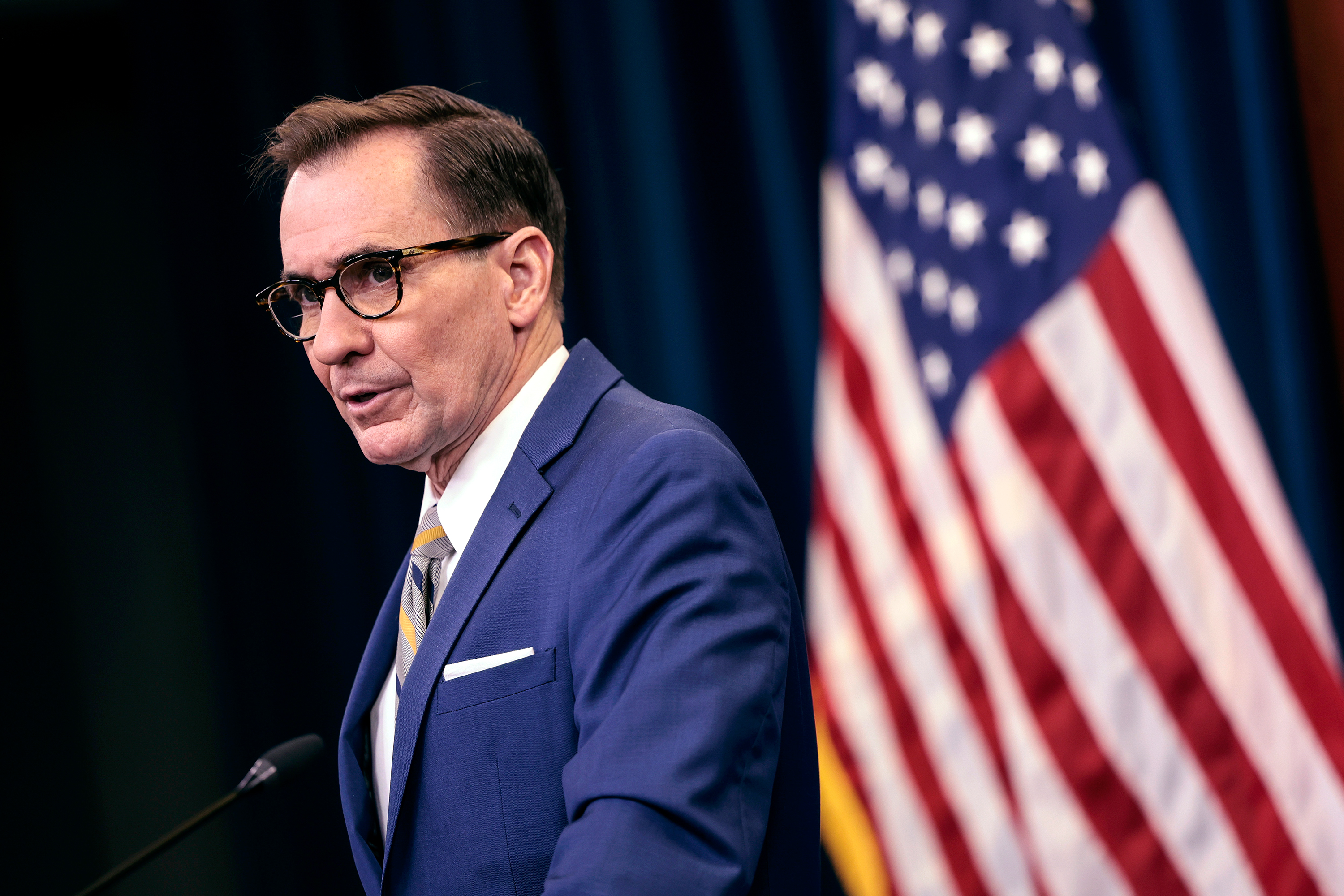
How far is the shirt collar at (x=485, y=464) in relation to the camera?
115 cm

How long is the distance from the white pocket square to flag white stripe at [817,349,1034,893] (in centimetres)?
150

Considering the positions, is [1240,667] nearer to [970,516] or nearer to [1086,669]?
[1086,669]

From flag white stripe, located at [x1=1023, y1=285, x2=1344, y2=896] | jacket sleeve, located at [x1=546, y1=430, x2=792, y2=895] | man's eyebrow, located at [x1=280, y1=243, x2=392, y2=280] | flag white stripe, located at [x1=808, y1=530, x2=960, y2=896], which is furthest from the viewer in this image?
flag white stripe, located at [x1=808, y1=530, x2=960, y2=896]

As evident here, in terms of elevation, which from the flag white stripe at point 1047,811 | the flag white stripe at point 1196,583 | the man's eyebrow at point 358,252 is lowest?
the flag white stripe at point 1047,811

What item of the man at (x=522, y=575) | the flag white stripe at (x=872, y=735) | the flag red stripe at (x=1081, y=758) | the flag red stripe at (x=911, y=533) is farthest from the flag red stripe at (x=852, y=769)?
the man at (x=522, y=575)

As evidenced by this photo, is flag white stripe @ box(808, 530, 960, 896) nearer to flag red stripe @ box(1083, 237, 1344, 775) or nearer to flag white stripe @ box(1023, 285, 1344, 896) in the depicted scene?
flag white stripe @ box(1023, 285, 1344, 896)

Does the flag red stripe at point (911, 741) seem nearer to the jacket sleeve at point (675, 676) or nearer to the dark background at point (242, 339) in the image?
the dark background at point (242, 339)

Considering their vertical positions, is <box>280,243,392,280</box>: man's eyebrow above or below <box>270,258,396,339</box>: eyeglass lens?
above

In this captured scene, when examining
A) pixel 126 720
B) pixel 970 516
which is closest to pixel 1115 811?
pixel 970 516

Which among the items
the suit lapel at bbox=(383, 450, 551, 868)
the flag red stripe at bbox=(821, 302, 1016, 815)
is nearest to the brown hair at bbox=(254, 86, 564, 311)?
the suit lapel at bbox=(383, 450, 551, 868)

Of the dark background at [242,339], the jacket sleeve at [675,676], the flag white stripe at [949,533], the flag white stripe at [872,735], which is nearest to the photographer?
the jacket sleeve at [675,676]

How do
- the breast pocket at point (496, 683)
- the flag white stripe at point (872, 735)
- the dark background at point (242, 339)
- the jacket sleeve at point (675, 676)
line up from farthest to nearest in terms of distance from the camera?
1. the dark background at point (242, 339)
2. the flag white stripe at point (872, 735)
3. the breast pocket at point (496, 683)
4. the jacket sleeve at point (675, 676)

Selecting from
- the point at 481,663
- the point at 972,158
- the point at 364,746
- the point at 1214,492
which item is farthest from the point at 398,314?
the point at 1214,492

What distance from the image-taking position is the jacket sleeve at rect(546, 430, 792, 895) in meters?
0.79
